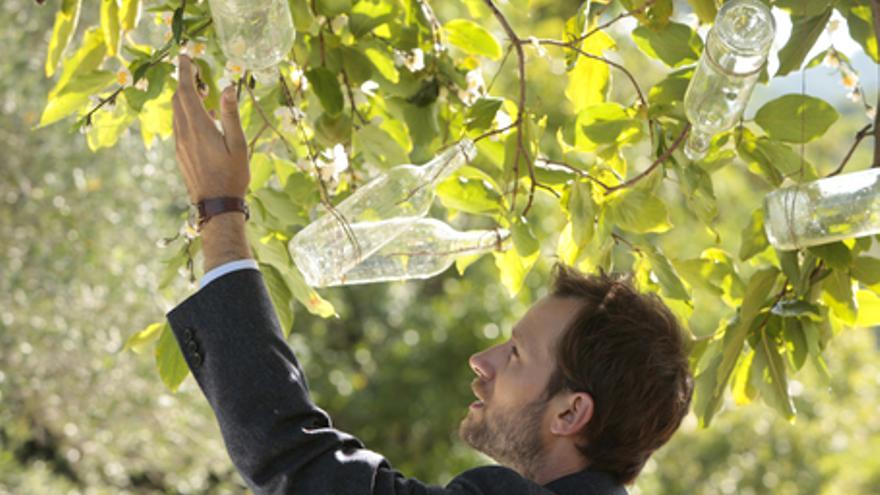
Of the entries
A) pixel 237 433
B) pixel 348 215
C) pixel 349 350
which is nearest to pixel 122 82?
pixel 348 215

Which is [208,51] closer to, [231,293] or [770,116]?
[231,293]

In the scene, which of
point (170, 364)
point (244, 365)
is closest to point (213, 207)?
point (244, 365)

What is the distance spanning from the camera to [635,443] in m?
1.55

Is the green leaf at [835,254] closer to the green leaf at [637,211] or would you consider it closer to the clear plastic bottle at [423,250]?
the green leaf at [637,211]

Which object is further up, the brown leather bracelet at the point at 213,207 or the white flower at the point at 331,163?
the brown leather bracelet at the point at 213,207

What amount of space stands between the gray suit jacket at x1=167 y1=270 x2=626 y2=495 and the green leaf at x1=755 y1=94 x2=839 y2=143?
70cm

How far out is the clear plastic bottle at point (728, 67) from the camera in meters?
1.52

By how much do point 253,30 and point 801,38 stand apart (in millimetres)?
766

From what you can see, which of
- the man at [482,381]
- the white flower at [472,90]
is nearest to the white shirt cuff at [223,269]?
the man at [482,381]

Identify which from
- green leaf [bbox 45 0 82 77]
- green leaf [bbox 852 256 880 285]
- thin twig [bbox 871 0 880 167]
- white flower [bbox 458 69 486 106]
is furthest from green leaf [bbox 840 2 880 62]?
green leaf [bbox 45 0 82 77]

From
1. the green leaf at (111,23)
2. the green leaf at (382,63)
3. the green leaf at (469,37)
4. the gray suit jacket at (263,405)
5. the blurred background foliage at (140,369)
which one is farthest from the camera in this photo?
the blurred background foliage at (140,369)

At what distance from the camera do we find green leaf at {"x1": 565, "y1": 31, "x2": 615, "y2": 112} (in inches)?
72.5

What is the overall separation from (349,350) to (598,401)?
612cm

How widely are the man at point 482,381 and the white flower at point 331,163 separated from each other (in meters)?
0.33
